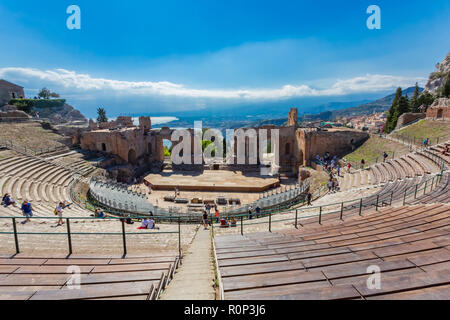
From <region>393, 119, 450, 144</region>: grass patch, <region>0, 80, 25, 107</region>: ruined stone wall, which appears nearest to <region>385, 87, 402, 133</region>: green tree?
<region>393, 119, 450, 144</region>: grass patch

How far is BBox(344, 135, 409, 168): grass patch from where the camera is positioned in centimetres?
2264

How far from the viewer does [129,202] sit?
1884 cm

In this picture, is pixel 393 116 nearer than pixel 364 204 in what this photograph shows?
No

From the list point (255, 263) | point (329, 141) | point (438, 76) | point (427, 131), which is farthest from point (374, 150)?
point (438, 76)

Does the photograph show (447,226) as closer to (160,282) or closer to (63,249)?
(160,282)

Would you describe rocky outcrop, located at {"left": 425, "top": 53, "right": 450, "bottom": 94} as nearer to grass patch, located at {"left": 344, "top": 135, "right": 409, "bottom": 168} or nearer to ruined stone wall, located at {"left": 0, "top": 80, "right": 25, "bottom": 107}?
grass patch, located at {"left": 344, "top": 135, "right": 409, "bottom": 168}

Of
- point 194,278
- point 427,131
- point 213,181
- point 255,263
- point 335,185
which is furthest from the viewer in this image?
point 213,181

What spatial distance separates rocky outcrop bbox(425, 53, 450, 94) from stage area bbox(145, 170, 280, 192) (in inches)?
2471

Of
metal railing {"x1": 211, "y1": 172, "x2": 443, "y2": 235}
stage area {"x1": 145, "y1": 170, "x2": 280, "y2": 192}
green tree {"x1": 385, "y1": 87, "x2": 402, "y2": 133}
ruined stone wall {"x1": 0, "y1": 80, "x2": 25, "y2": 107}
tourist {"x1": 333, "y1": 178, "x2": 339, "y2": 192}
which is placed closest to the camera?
metal railing {"x1": 211, "y1": 172, "x2": 443, "y2": 235}

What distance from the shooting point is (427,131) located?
24.5m

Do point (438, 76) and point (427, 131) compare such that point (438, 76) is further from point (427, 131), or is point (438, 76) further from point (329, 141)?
point (329, 141)

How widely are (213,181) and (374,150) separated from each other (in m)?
18.3
